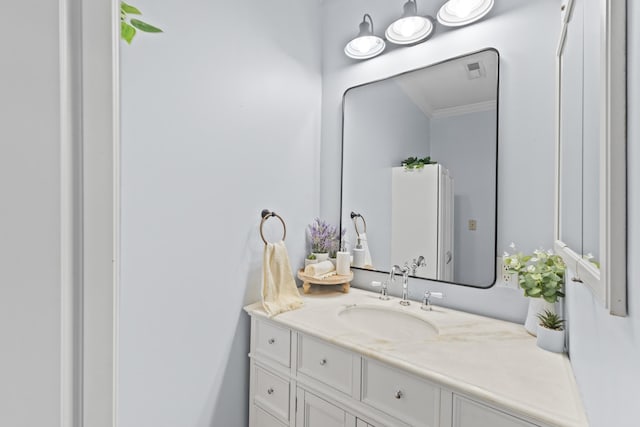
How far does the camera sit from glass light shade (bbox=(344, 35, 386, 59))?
1670 mm

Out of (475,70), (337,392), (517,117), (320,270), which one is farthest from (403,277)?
(475,70)

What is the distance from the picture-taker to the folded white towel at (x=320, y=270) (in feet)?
5.42

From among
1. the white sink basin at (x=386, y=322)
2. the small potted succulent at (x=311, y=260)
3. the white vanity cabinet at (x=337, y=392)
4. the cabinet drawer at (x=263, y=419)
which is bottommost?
the cabinet drawer at (x=263, y=419)

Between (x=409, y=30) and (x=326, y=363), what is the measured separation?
157 cm

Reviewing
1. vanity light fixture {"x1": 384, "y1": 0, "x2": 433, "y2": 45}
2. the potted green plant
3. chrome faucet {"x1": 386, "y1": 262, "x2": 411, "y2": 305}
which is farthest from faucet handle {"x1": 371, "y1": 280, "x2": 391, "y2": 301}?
vanity light fixture {"x1": 384, "y1": 0, "x2": 433, "y2": 45}

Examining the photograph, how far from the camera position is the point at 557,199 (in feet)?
3.49

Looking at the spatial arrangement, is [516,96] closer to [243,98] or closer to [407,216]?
[407,216]

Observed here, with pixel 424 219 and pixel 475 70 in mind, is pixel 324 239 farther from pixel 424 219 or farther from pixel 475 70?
pixel 475 70

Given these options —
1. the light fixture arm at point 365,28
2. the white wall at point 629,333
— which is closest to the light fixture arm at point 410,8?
the light fixture arm at point 365,28

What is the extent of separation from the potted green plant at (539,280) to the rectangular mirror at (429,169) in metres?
0.19

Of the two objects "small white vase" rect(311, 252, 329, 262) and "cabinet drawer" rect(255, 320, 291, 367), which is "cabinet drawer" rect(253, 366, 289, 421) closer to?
"cabinet drawer" rect(255, 320, 291, 367)

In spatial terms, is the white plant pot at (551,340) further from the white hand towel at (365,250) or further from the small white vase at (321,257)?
the small white vase at (321,257)

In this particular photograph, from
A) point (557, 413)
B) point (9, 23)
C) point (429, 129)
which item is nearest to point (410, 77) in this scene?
point (429, 129)

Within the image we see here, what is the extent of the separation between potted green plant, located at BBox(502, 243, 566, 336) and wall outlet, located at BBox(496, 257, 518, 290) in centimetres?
11
